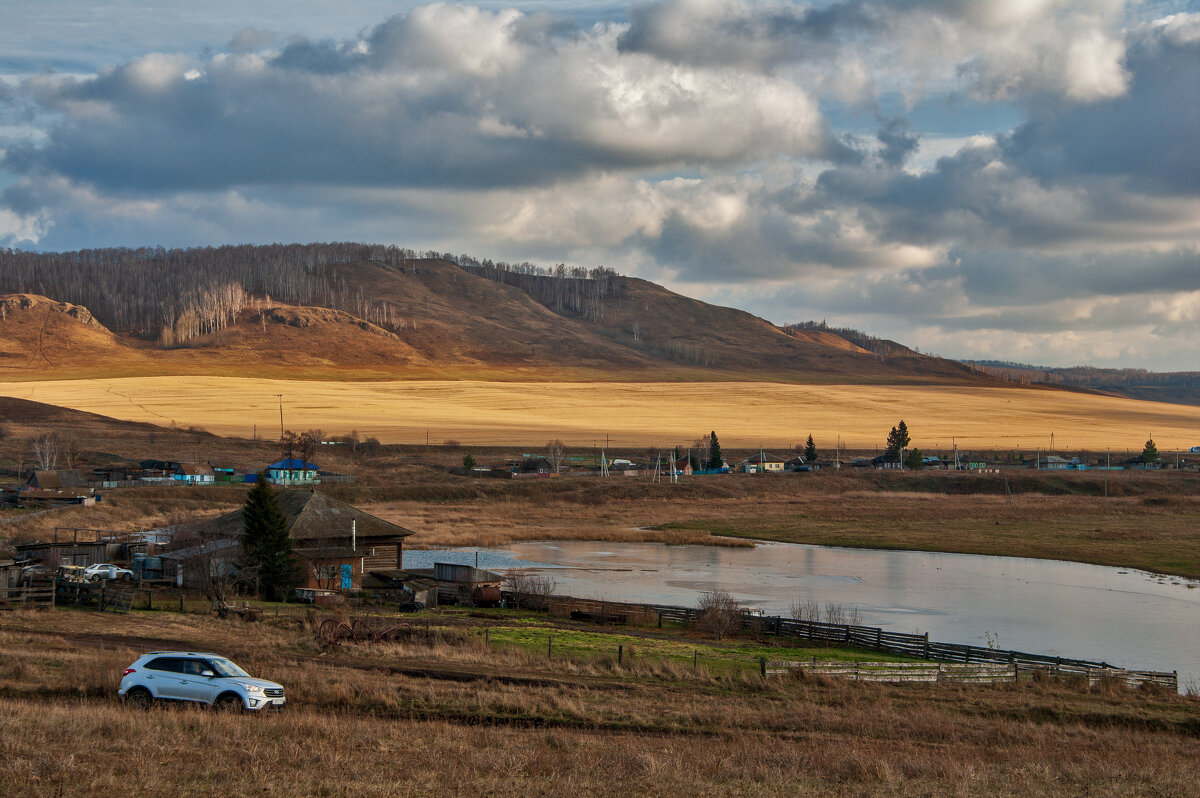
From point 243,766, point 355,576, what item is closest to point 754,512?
point 355,576

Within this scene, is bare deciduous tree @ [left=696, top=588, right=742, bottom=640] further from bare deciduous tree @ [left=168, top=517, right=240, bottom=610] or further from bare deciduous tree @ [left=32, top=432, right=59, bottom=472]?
bare deciduous tree @ [left=32, top=432, right=59, bottom=472]

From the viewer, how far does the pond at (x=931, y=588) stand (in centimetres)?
3438

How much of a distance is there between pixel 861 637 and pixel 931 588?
16924 millimetres

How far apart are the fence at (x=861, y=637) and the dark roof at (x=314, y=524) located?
26.0ft

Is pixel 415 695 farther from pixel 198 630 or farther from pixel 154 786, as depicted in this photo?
pixel 198 630

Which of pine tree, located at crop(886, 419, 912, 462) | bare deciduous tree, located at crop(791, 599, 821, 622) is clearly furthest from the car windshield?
pine tree, located at crop(886, 419, 912, 462)

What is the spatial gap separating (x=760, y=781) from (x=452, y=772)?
165 inches

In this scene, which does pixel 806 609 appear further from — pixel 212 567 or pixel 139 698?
pixel 139 698

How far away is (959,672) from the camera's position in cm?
2520

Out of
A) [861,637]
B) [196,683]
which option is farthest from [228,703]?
[861,637]

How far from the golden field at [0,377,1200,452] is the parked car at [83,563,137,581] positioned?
247ft

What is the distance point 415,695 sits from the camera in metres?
18.9

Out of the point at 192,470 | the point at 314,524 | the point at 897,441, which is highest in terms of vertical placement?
the point at 897,441

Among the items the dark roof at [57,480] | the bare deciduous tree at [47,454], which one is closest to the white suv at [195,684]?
the dark roof at [57,480]
